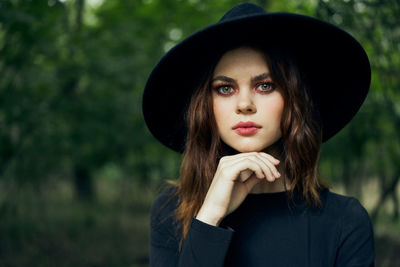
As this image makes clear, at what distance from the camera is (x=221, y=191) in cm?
163

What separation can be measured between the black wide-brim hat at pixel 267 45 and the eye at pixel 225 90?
136 mm

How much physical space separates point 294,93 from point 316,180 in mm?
420

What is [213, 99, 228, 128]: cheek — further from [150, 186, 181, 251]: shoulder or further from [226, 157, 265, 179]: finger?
[150, 186, 181, 251]: shoulder

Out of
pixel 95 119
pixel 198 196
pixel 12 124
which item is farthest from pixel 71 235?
pixel 198 196

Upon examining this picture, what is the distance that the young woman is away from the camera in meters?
1.62

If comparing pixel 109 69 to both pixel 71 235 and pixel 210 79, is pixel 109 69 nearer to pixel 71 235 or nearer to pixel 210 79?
pixel 71 235

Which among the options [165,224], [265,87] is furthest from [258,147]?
[165,224]

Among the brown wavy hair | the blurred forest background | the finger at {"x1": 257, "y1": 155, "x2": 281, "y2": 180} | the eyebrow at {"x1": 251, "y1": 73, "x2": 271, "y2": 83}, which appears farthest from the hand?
the blurred forest background

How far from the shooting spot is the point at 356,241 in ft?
5.43

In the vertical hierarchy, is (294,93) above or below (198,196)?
above

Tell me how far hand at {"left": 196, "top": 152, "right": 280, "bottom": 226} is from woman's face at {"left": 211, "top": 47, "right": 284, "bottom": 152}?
0.10m

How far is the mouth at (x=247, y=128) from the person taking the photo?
65.8 inches

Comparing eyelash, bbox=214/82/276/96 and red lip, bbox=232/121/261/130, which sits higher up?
eyelash, bbox=214/82/276/96

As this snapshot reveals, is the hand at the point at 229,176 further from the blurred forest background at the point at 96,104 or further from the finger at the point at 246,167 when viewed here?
the blurred forest background at the point at 96,104
